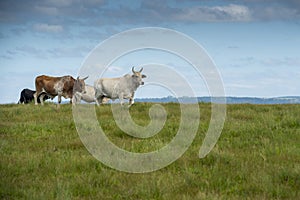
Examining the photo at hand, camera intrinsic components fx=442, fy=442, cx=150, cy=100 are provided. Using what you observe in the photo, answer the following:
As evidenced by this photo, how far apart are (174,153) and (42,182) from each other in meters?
3.26

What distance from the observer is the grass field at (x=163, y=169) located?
7.50 metres

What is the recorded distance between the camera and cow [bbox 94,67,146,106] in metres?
25.6

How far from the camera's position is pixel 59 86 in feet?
89.9

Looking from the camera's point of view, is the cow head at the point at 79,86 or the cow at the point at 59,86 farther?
the cow head at the point at 79,86

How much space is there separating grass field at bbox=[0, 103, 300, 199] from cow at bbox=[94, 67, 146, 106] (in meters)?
11.1

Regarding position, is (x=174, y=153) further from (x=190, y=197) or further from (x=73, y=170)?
(x=190, y=197)

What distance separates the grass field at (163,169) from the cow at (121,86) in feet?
36.5

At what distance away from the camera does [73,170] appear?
907 centimetres

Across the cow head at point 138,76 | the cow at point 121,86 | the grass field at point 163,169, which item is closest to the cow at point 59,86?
the cow at point 121,86

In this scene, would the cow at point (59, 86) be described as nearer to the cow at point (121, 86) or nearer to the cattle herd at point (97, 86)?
the cattle herd at point (97, 86)

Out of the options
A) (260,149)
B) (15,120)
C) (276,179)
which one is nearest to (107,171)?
(276,179)

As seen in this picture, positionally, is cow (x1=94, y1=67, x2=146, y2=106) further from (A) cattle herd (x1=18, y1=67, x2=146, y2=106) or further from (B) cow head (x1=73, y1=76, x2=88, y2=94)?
(B) cow head (x1=73, y1=76, x2=88, y2=94)

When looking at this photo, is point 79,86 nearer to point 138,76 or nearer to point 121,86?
point 121,86

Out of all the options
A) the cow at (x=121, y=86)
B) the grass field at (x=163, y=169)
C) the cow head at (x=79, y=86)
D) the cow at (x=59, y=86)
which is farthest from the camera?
the cow head at (x=79, y=86)
